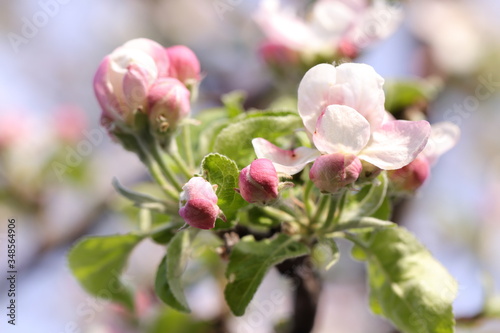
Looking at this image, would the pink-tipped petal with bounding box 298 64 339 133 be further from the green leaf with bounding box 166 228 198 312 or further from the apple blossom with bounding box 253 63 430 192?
the green leaf with bounding box 166 228 198 312

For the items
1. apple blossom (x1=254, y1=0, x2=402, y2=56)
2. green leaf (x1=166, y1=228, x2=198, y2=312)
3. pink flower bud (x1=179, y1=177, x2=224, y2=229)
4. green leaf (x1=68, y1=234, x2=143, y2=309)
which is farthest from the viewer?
apple blossom (x1=254, y1=0, x2=402, y2=56)

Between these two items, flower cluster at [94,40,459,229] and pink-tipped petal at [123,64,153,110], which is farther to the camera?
pink-tipped petal at [123,64,153,110]

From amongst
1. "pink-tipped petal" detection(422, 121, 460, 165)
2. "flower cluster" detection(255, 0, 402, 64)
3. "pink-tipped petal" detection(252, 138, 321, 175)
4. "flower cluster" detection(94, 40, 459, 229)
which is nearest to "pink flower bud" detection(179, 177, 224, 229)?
"flower cluster" detection(94, 40, 459, 229)

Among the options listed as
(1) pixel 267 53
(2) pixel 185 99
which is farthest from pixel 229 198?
(1) pixel 267 53

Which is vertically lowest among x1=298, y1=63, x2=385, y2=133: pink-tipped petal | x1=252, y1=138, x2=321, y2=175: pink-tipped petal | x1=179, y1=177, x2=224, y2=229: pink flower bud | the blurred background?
the blurred background

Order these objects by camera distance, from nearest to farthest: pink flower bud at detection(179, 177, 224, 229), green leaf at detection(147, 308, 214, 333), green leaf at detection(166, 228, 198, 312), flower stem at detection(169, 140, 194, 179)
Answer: pink flower bud at detection(179, 177, 224, 229), green leaf at detection(166, 228, 198, 312), flower stem at detection(169, 140, 194, 179), green leaf at detection(147, 308, 214, 333)

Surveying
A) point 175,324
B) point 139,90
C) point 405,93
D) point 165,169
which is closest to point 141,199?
point 165,169

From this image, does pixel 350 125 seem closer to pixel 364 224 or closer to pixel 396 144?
pixel 396 144
